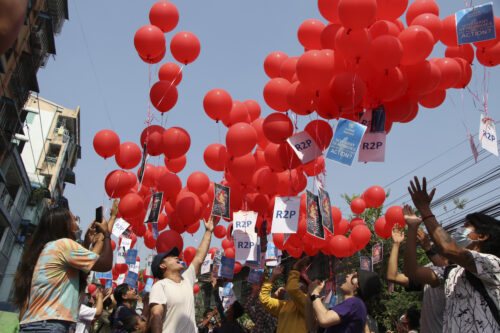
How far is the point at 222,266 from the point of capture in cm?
694

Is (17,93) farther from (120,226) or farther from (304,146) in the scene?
(304,146)

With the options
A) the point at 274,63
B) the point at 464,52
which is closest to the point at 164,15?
the point at 274,63

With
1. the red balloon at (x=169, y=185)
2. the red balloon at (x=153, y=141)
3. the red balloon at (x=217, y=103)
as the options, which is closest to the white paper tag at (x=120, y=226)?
the red balloon at (x=169, y=185)

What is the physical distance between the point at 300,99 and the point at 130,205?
10.9 feet

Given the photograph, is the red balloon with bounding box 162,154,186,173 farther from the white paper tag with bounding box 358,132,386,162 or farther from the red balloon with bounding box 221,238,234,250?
the white paper tag with bounding box 358,132,386,162

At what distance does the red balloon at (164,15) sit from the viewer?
5.94m

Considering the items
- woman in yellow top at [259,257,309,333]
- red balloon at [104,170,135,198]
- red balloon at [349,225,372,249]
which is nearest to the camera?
woman in yellow top at [259,257,309,333]

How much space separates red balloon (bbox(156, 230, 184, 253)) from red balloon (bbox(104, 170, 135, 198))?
3.29ft

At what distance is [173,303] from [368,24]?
3.42 m

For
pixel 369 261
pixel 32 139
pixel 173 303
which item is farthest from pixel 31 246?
pixel 32 139

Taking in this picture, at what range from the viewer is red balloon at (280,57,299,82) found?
5.58 metres

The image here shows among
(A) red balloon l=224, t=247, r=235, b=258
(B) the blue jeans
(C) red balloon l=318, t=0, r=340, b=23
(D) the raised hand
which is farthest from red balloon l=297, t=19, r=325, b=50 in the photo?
(A) red balloon l=224, t=247, r=235, b=258

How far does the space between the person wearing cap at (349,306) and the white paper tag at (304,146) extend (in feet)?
6.73

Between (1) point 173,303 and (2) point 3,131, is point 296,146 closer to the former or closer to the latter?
(1) point 173,303
